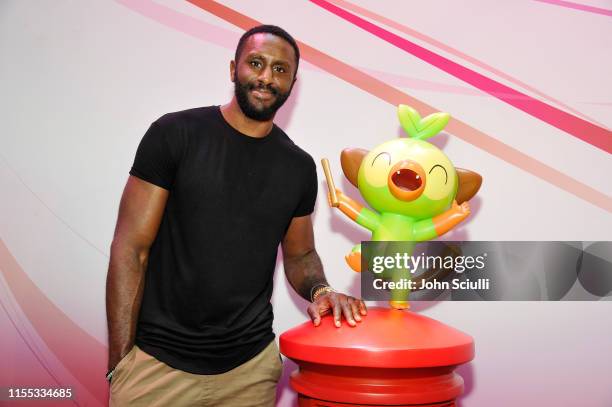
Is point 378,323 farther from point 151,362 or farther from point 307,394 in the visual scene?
point 151,362

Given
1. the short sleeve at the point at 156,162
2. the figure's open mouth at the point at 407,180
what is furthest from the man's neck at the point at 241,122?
the figure's open mouth at the point at 407,180

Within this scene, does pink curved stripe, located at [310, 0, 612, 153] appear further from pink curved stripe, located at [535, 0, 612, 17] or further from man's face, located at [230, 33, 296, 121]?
man's face, located at [230, 33, 296, 121]

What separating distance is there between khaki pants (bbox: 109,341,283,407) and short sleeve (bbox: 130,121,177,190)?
1.73 feet

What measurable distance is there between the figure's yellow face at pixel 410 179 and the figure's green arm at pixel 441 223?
2 centimetres

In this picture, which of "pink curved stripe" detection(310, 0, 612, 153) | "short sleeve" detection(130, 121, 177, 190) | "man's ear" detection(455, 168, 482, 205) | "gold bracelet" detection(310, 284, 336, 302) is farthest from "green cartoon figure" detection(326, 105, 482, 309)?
"pink curved stripe" detection(310, 0, 612, 153)

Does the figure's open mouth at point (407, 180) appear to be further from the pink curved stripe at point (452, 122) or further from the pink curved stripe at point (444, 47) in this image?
the pink curved stripe at point (444, 47)

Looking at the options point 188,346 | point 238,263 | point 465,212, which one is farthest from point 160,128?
point 465,212

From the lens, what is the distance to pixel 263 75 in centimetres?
213

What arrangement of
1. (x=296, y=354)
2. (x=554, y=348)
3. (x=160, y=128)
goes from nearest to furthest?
(x=296, y=354)
(x=160, y=128)
(x=554, y=348)

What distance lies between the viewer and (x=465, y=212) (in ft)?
6.90

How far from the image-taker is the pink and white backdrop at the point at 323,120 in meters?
2.77

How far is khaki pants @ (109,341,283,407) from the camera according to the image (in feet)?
6.60

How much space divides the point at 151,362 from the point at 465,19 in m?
1.88

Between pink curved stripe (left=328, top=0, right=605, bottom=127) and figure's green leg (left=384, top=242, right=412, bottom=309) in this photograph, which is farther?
pink curved stripe (left=328, top=0, right=605, bottom=127)
